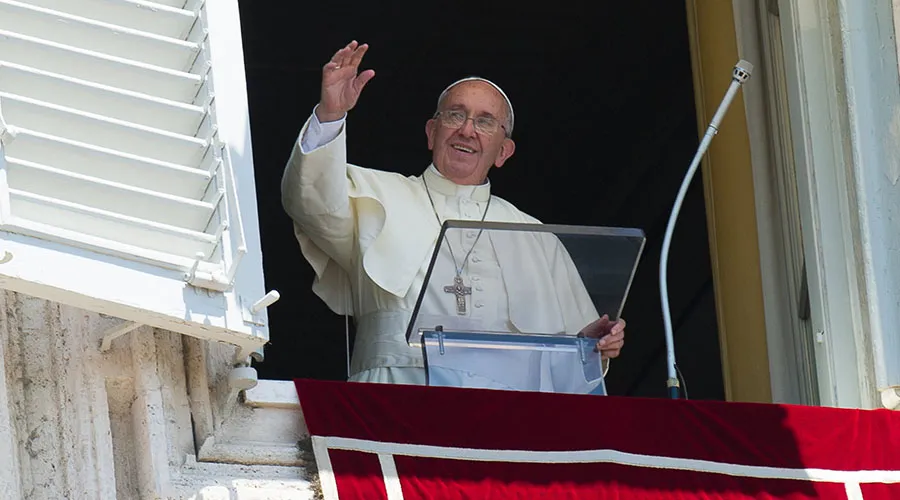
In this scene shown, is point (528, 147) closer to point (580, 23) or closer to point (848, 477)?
point (580, 23)

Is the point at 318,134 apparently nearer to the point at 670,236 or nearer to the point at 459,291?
the point at 459,291

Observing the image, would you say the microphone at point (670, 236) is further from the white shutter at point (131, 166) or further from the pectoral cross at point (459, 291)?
the white shutter at point (131, 166)

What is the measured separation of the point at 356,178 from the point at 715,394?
529 centimetres

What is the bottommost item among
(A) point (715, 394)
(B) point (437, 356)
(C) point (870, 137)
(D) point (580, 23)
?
(A) point (715, 394)

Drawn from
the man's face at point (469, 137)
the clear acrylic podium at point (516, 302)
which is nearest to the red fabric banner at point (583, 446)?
the clear acrylic podium at point (516, 302)

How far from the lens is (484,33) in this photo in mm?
9141

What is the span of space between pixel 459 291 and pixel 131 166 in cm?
94

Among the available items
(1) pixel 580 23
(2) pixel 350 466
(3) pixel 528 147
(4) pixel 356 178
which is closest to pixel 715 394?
(3) pixel 528 147

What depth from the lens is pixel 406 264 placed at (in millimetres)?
5703

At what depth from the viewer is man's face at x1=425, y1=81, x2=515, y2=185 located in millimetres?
6141

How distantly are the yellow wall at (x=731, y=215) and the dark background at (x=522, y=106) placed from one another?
6.07 feet

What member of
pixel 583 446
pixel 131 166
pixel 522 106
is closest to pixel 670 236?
pixel 583 446

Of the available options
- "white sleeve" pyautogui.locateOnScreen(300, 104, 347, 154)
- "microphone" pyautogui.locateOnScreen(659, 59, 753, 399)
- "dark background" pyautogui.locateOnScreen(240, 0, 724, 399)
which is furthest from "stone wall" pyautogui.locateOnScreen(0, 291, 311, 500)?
"dark background" pyautogui.locateOnScreen(240, 0, 724, 399)

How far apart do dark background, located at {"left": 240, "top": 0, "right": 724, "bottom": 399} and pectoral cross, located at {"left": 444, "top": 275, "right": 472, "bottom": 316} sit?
3937 mm
